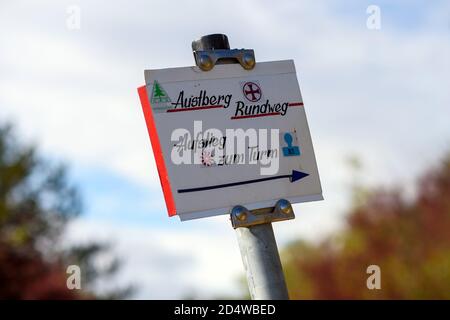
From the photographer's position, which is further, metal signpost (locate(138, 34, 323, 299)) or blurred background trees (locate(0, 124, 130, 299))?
blurred background trees (locate(0, 124, 130, 299))

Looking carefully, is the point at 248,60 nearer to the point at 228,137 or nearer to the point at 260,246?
the point at 228,137

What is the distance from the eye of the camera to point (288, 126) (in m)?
3.27

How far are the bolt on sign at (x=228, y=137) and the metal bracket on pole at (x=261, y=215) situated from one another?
0.08 feet

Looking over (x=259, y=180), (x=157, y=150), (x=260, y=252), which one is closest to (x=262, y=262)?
(x=260, y=252)

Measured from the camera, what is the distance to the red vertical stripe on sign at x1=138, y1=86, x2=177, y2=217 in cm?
308

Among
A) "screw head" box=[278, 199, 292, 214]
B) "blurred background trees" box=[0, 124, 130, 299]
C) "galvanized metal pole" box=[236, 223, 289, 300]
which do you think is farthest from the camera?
"blurred background trees" box=[0, 124, 130, 299]

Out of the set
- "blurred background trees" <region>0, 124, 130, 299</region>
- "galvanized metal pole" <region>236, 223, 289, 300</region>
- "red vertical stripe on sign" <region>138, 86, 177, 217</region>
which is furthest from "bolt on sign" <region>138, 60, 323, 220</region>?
"blurred background trees" <region>0, 124, 130, 299</region>

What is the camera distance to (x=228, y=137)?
314 centimetres

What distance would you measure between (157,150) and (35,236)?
3438cm

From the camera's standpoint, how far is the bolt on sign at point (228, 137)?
10.1 ft

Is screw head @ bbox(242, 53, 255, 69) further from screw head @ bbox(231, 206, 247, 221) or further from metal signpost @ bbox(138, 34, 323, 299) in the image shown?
screw head @ bbox(231, 206, 247, 221)

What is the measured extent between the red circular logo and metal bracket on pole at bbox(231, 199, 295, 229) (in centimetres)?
39

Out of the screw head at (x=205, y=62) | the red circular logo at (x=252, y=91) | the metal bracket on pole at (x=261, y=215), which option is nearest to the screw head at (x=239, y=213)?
the metal bracket on pole at (x=261, y=215)
